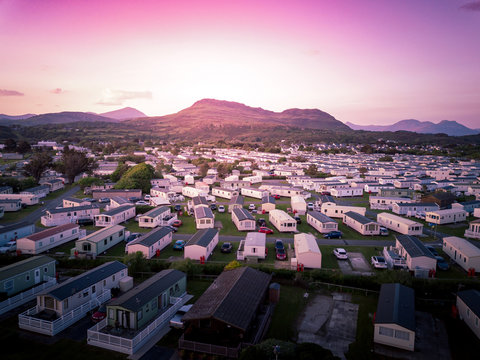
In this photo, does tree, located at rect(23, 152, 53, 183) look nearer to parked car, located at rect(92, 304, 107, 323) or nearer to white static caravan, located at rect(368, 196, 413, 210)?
parked car, located at rect(92, 304, 107, 323)

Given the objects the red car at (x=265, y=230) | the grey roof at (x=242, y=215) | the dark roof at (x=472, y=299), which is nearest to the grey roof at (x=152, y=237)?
the grey roof at (x=242, y=215)

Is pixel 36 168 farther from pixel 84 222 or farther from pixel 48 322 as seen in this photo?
pixel 48 322

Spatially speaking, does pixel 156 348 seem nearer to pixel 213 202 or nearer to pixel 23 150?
pixel 213 202

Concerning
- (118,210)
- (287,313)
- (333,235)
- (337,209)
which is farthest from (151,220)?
(337,209)

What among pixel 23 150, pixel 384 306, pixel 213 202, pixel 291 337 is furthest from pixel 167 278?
pixel 23 150

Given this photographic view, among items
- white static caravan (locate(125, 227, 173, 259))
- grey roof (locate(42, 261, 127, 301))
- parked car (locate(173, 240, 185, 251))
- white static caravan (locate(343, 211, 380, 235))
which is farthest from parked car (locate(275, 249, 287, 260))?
grey roof (locate(42, 261, 127, 301))

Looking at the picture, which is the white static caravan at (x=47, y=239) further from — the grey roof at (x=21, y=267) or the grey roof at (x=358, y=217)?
the grey roof at (x=358, y=217)
